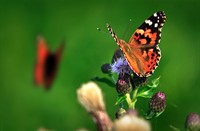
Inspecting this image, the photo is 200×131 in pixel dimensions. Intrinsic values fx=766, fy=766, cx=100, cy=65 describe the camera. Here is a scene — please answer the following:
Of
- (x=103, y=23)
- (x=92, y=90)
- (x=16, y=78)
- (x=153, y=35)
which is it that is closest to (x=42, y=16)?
(x=103, y=23)

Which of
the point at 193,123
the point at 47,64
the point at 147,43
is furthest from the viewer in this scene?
the point at 47,64

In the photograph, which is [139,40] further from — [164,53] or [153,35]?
[164,53]

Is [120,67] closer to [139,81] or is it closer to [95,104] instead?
[139,81]

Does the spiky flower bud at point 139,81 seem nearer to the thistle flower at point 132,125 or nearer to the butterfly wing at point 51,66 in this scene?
the thistle flower at point 132,125

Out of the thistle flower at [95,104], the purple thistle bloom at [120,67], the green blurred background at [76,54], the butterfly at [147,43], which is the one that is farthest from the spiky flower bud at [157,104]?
the green blurred background at [76,54]

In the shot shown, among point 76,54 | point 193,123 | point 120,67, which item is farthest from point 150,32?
point 76,54
